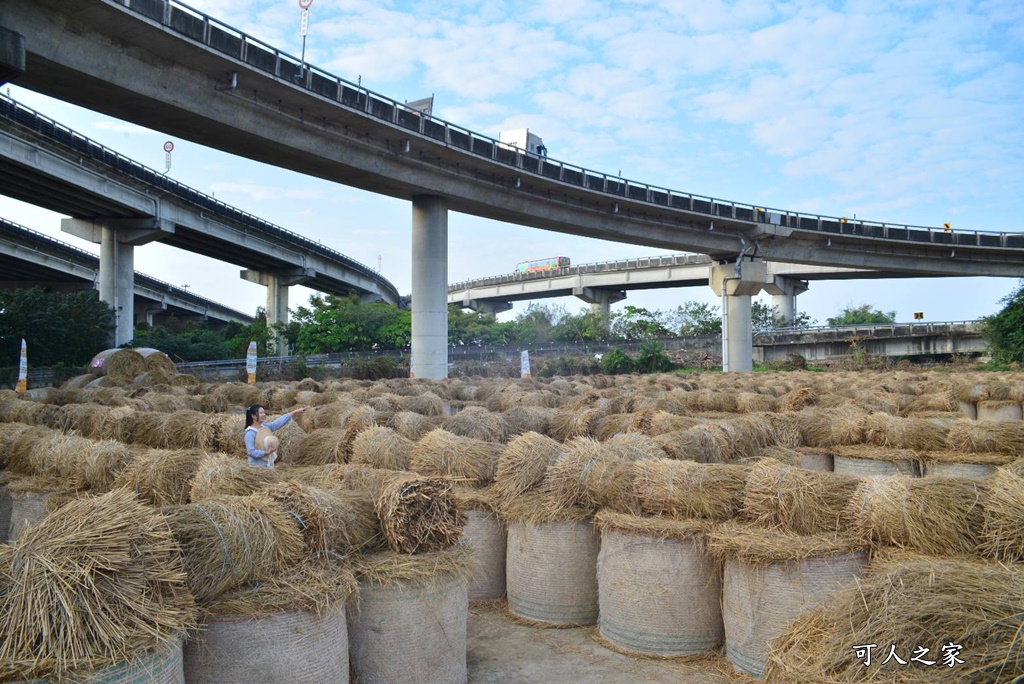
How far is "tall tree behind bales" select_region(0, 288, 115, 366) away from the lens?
137ft

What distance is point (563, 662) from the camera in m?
7.06

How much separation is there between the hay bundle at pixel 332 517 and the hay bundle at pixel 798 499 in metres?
3.19

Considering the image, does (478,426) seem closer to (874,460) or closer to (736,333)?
(874,460)

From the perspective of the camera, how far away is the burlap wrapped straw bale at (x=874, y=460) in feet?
36.2

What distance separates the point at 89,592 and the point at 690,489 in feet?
15.9

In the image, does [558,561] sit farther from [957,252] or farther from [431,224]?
[957,252]

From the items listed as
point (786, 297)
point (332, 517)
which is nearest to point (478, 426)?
point (332, 517)

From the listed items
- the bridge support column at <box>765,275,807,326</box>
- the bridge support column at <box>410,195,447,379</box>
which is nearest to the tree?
the bridge support column at <box>765,275,807,326</box>

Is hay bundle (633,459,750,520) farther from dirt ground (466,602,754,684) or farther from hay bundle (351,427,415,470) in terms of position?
hay bundle (351,427,415,470)

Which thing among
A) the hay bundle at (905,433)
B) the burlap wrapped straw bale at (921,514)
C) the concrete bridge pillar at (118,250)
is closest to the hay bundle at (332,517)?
the burlap wrapped straw bale at (921,514)

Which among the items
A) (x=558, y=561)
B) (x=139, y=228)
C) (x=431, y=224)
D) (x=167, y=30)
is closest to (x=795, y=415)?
(x=558, y=561)

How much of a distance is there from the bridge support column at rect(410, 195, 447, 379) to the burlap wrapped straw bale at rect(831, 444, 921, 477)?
85.0ft

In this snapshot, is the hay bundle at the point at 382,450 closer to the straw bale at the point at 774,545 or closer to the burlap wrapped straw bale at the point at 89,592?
the straw bale at the point at 774,545

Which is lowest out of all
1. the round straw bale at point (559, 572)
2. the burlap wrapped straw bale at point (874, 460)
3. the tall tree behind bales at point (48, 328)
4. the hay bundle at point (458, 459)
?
the round straw bale at point (559, 572)
